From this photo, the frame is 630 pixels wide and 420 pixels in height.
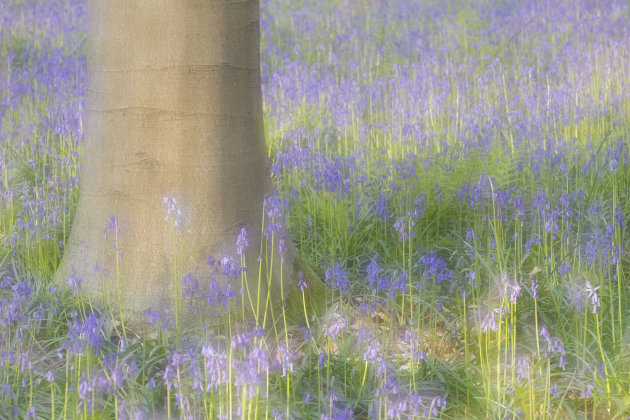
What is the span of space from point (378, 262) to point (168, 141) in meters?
1.42

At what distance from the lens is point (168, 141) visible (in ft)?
10.3

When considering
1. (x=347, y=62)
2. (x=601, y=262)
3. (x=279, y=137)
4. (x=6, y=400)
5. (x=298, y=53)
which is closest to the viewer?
(x=6, y=400)

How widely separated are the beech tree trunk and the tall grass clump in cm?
9

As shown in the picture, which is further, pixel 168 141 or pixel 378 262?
pixel 378 262

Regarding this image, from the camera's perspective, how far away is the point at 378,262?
3959 millimetres

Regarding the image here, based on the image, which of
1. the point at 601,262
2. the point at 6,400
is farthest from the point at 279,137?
the point at 6,400

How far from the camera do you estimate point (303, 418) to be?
2549 millimetres

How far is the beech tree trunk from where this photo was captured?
3107mm

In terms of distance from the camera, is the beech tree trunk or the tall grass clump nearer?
the tall grass clump

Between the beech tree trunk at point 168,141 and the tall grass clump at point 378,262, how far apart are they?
0.30 feet

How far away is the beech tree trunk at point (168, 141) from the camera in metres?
3.11

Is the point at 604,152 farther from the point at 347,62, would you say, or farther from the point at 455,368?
the point at 347,62

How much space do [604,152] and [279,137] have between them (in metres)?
2.37

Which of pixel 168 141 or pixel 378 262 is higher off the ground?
pixel 168 141
